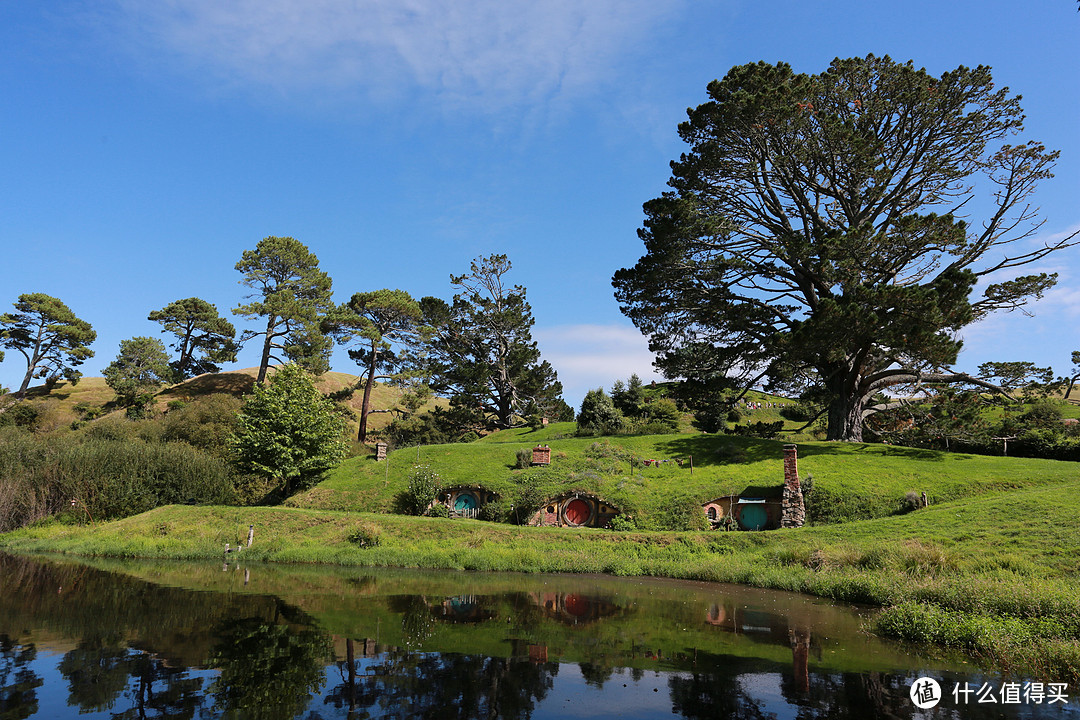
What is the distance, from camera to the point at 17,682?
11.9 metres

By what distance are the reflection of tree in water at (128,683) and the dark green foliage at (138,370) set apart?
67.5 metres

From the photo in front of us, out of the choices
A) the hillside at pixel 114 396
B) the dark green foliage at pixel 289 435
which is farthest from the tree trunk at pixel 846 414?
the hillside at pixel 114 396

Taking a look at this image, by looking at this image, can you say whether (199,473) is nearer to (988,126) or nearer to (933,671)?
(933,671)

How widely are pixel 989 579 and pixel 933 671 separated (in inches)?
297

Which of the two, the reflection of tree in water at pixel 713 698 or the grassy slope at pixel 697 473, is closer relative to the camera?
the reflection of tree in water at pixel 713 698

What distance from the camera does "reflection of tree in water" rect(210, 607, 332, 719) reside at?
36.3 ft

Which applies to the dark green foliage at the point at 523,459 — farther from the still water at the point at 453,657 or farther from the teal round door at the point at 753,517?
the still water at the point at 453,657

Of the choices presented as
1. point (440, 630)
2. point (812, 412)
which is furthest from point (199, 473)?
point (812, 412)

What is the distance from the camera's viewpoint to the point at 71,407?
A: 238 ft

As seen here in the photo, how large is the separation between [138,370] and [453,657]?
8805 centimetres

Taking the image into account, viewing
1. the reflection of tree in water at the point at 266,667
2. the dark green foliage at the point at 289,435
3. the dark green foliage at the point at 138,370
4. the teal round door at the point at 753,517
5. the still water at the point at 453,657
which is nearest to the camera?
the reflection of tree in water at the point at 266,667

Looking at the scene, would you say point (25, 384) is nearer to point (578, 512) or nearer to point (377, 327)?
point (377, 327)

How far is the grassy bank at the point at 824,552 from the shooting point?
1581 cm

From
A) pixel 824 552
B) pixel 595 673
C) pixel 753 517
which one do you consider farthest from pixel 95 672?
pixel 753 517
